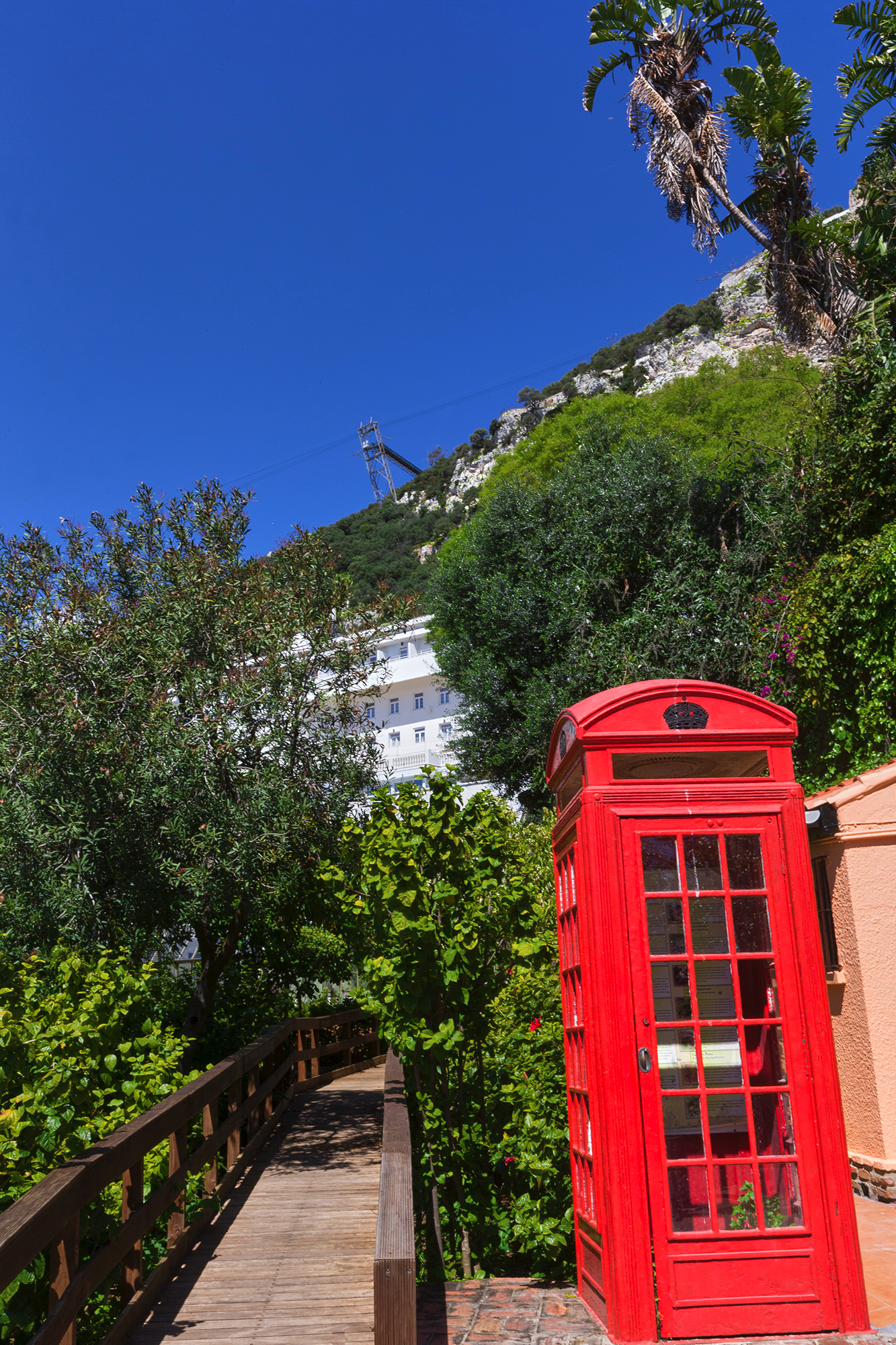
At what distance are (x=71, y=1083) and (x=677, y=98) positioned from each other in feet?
44.6

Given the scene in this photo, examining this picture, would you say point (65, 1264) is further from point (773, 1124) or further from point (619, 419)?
point (619, 419)

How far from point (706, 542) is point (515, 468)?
16.6 m

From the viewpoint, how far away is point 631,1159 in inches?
157

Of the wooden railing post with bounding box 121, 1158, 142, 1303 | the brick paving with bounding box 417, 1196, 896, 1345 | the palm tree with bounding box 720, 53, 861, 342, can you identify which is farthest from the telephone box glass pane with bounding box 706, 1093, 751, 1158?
the palm tree with bounding box 720, 53, 861, 342

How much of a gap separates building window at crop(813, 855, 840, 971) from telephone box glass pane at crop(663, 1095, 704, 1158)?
11.1 feet

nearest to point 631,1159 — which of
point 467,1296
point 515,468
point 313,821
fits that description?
point 467,1296

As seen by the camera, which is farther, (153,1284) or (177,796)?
(177,796)

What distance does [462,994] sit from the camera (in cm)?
583

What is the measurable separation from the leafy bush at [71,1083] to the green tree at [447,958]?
64.5 inches

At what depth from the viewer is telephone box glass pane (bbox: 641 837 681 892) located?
172 inches

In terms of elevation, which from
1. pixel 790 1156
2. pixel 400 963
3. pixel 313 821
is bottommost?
pixel 790 1156

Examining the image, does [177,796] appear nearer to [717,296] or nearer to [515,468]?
[515,468]

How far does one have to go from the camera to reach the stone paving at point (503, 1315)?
4168 millimetres

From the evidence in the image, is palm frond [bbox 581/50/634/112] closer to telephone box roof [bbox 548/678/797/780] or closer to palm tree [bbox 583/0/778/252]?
palm tree [bbox 583/0/778/252]
